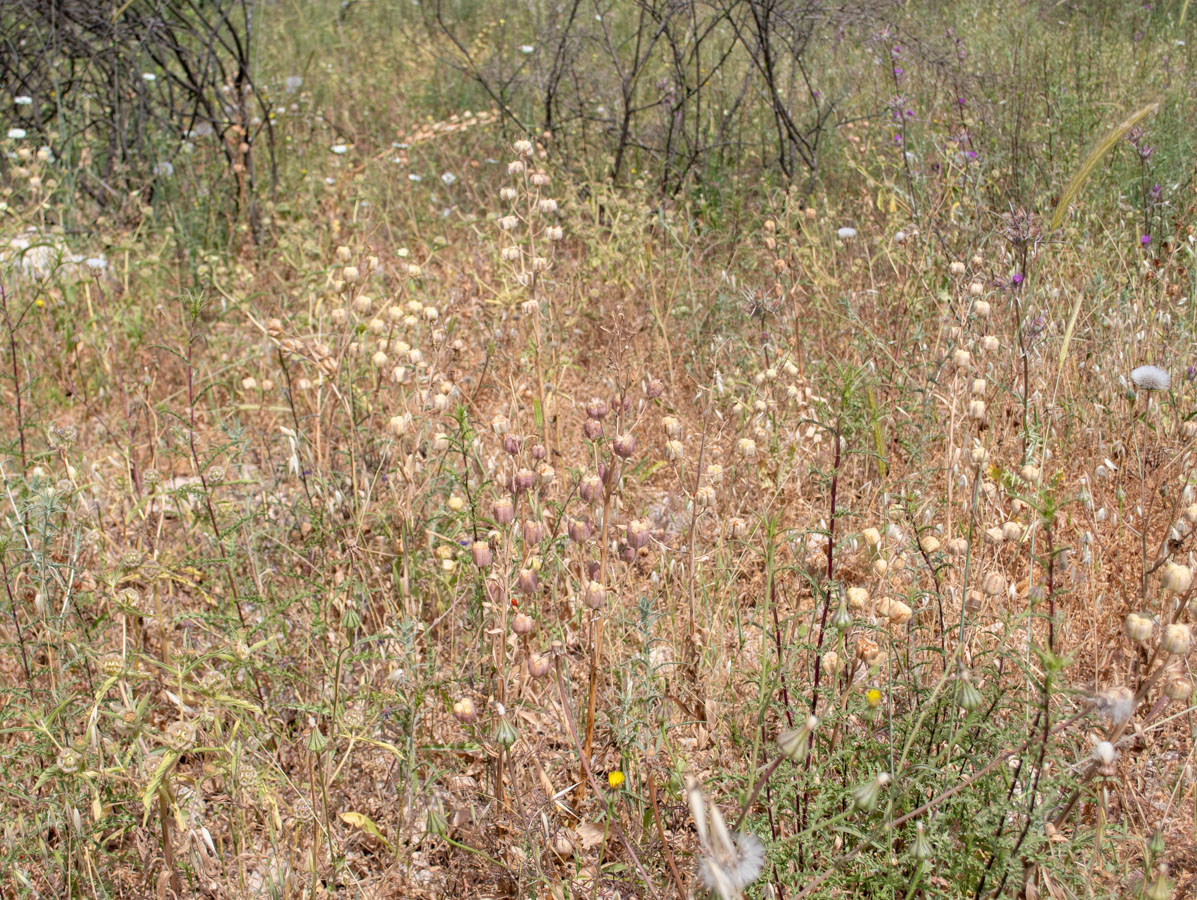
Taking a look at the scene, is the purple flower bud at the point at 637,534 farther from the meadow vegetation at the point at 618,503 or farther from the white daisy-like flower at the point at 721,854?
the white daisy-like flower at the point at 721,854

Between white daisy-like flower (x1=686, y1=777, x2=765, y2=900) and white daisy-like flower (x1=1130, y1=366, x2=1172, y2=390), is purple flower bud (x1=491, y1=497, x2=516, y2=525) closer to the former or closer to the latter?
white daisy-like flower (x1=686, y1=777, x2=765, y2=900)

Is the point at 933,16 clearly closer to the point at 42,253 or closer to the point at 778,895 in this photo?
the point at 42,253

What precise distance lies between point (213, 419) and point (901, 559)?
249cm

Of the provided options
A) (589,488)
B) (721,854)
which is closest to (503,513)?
(589,488)

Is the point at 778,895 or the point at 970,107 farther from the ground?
the point at 970,107

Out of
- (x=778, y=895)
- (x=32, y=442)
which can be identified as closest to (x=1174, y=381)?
(x=778, y=895)

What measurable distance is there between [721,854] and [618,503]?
5.42ft

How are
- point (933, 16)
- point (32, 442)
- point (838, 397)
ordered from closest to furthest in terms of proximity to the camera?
point (838, 397)
point (32, 442)
point (933, 16)

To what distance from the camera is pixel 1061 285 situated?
10.0 ft

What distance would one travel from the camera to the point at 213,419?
3.28 metres

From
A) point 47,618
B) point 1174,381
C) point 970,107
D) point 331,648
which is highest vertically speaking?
point 970,107

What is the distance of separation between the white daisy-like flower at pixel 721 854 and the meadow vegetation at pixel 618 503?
0.01 metres

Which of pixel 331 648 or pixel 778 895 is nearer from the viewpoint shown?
pixel 778 895

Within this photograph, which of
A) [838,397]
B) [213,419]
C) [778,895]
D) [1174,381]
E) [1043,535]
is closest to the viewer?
[778,895]
